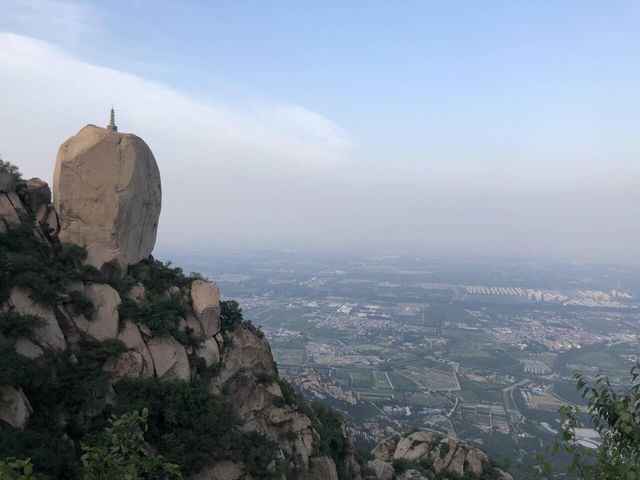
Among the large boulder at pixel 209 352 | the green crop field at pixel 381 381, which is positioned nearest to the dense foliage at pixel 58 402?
the large boulder at pixel 209 352

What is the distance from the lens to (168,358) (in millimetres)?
16406

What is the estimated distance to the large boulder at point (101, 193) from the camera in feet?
57.7

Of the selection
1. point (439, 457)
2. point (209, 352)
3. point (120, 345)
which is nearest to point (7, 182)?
point (120, 345)

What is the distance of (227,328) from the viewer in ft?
64.2

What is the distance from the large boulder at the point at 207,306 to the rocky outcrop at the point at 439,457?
40.5 feet

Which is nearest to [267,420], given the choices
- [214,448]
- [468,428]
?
[214,448]

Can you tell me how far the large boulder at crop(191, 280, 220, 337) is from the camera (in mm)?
18406

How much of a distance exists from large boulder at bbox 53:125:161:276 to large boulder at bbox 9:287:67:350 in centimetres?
311

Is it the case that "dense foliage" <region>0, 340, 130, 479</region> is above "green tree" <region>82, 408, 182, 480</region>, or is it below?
below

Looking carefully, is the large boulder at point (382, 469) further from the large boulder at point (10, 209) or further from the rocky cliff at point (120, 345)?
the large boulder at point (10, 209)

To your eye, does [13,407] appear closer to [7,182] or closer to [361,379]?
[7,182]

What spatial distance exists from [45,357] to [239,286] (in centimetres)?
12824

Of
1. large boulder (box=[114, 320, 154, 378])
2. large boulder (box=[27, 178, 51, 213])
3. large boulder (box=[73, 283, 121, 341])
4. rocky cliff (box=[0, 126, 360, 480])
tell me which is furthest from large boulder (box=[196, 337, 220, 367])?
large boulder (box=[27, 178, 51, 213])

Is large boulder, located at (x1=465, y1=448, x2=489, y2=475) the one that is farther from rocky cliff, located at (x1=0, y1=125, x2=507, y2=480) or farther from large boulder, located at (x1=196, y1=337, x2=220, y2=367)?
large boulder, located at (x1=196, y1=337, x2=220, y2=367)
